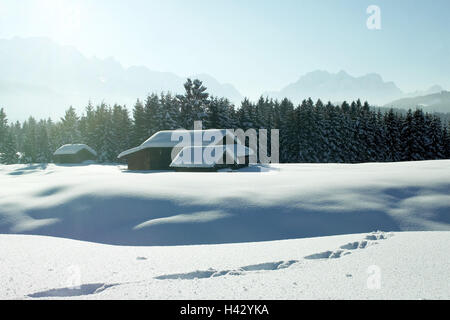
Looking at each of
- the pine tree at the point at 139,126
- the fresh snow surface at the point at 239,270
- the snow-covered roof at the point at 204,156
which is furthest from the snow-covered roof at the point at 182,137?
the fresh snow surface at the point at 239,270

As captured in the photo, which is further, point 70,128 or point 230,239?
point 70,128

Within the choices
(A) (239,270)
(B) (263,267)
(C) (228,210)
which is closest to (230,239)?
(C) (228,210)

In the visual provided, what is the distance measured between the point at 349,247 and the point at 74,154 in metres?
54.1

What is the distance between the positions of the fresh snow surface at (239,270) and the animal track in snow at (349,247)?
0.02 meters

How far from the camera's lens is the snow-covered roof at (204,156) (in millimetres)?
24188

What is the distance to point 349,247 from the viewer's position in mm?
5152

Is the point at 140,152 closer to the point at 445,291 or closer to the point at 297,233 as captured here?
the point at 297,233

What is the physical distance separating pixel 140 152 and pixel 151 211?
2403cm

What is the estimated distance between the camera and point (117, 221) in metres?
8.19

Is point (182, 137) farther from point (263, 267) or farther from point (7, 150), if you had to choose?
point (7, 150)

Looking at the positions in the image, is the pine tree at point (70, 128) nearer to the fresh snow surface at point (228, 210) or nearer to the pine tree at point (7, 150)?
the pine tree at point (7, 150)

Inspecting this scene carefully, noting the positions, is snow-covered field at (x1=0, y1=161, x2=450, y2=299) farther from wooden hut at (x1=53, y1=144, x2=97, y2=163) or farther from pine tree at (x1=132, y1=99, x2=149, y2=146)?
wooden hut at (x1=53, y1=144, x2=97, y2=163)
